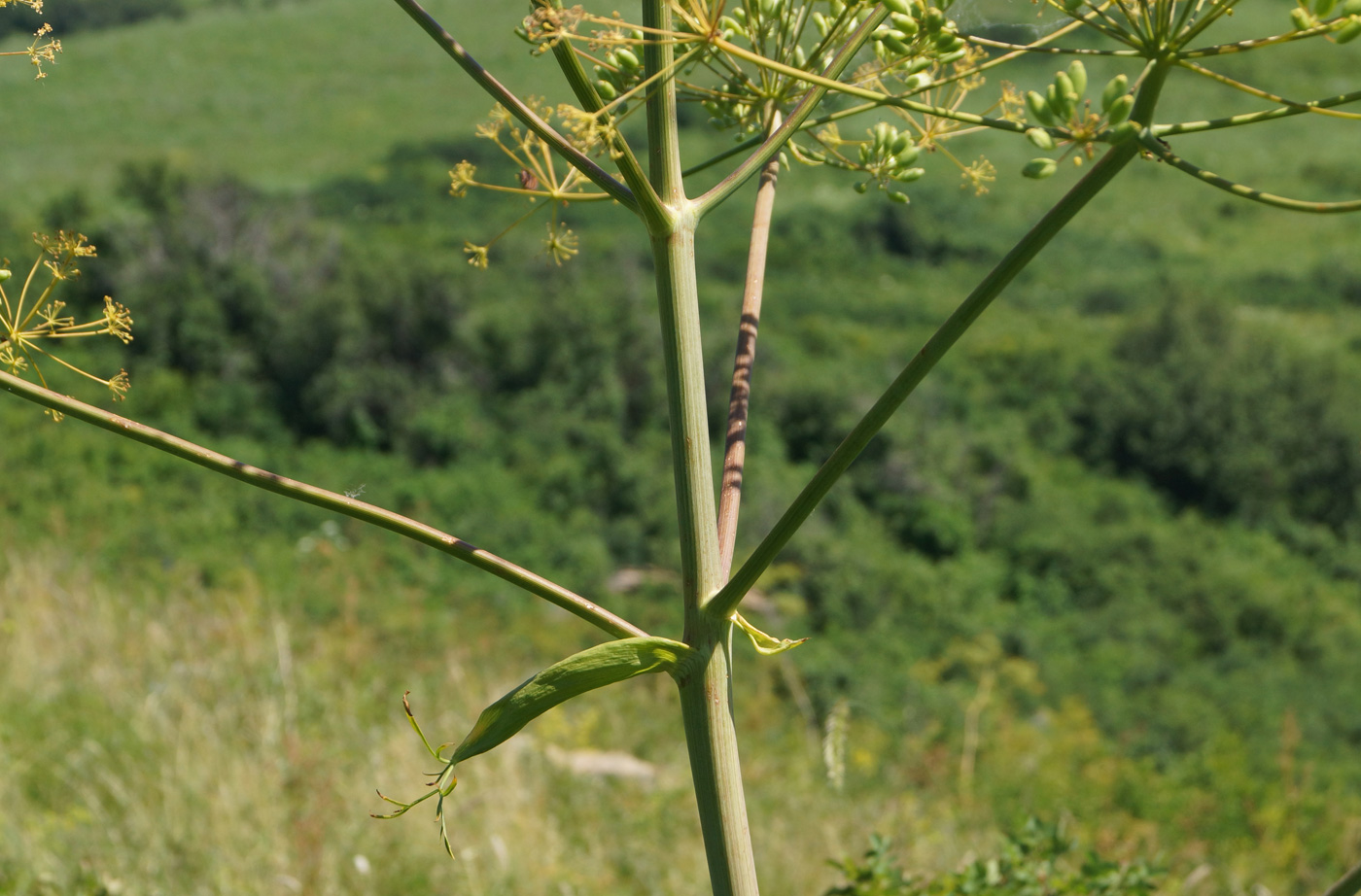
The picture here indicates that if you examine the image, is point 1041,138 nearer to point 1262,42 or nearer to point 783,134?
point 1262,42

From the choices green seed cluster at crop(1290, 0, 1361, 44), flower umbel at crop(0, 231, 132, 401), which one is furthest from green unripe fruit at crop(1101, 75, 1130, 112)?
flower umbel at crop(0, 231, 132, 401)

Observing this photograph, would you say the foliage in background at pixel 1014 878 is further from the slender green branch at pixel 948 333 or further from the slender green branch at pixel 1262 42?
the slender green branch at pixel 1262 42

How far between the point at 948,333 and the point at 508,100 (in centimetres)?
51

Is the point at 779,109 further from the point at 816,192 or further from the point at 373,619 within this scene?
the point at 816,192

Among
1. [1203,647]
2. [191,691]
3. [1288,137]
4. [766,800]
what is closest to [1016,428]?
[1203,647]

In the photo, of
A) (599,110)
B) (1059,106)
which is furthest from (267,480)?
(1059,106)

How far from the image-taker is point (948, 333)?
3.34 ft

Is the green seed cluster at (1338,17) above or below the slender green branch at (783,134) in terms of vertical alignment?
above

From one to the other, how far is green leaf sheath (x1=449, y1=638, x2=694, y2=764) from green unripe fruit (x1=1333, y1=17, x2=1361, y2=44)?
32.3 inches

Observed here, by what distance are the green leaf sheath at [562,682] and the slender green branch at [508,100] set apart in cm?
50

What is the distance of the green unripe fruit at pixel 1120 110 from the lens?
845 mm

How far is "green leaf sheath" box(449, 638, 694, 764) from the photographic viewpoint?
1.11 meters

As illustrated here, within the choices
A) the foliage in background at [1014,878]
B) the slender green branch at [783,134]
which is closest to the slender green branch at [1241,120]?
the slender green branch at [783,134]

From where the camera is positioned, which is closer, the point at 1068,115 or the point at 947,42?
the point at 1068,115
